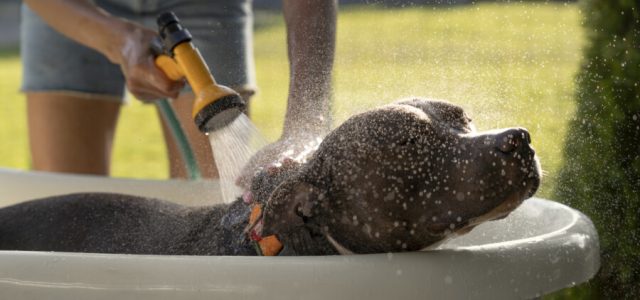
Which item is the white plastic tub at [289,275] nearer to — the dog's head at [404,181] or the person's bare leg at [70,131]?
the dog's head at [404,181]

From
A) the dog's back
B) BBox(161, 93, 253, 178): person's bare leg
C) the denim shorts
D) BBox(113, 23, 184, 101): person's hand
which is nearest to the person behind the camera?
the dog's back

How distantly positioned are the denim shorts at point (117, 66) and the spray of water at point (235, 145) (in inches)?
17.7

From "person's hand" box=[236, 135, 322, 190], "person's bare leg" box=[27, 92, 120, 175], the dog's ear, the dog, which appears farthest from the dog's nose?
"person's bare leg" box=[27, 92, 120, 175]

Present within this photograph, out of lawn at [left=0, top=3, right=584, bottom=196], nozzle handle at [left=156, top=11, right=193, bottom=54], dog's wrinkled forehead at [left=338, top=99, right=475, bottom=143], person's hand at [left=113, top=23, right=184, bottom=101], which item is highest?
nozzle handle at [left=156, top=11, right=193, bottom=54]

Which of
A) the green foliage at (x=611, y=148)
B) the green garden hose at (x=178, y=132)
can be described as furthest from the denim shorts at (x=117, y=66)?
the green foliage at (x=611, y=148)

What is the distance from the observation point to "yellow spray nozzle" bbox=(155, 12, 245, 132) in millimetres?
2469

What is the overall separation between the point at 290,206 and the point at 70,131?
1742mm

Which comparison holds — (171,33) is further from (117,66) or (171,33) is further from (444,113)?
(117,66)

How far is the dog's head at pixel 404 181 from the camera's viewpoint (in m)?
1.86

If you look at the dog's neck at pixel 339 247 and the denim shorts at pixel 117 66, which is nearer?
the dog's neck at pixel 339 247

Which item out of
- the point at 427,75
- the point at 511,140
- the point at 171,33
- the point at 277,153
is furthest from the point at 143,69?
the point at 511,140

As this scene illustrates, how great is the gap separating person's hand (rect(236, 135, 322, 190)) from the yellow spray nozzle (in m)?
0.13

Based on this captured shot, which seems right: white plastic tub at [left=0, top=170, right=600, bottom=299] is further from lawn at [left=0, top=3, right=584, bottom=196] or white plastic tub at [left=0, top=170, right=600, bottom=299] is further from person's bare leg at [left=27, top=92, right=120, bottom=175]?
person's bare leg at [left=27, top=92, right=120, bottom=175]

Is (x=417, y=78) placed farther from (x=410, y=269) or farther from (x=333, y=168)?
(x=410, y=269)
